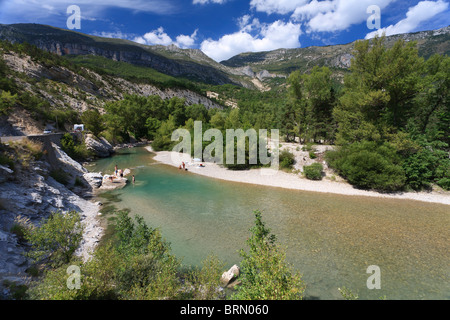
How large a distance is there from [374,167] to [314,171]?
666 cm

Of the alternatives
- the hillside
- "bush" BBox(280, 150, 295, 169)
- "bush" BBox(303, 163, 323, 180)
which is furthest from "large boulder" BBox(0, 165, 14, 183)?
"bush" BBox(303, 163, 323, 180)

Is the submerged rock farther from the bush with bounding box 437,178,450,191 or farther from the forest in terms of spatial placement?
the bush with bounding box 437,178,450,191

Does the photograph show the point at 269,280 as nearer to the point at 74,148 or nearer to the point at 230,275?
the point at 230,275

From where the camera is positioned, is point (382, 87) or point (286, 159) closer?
point (382, 87)

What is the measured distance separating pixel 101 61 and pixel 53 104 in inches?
4795

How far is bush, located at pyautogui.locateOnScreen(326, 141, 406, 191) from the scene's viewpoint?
2172 cm

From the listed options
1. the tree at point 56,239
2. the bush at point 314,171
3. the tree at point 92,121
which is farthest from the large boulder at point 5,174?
the tree at point 92,121

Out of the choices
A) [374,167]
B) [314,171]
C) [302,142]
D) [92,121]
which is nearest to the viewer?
[374,167]

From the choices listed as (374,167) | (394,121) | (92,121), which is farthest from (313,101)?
(92,121)

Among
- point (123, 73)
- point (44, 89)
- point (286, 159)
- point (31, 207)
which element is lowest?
point (31, 207)

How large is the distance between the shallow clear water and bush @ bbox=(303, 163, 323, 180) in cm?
442

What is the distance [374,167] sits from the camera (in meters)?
22.8
